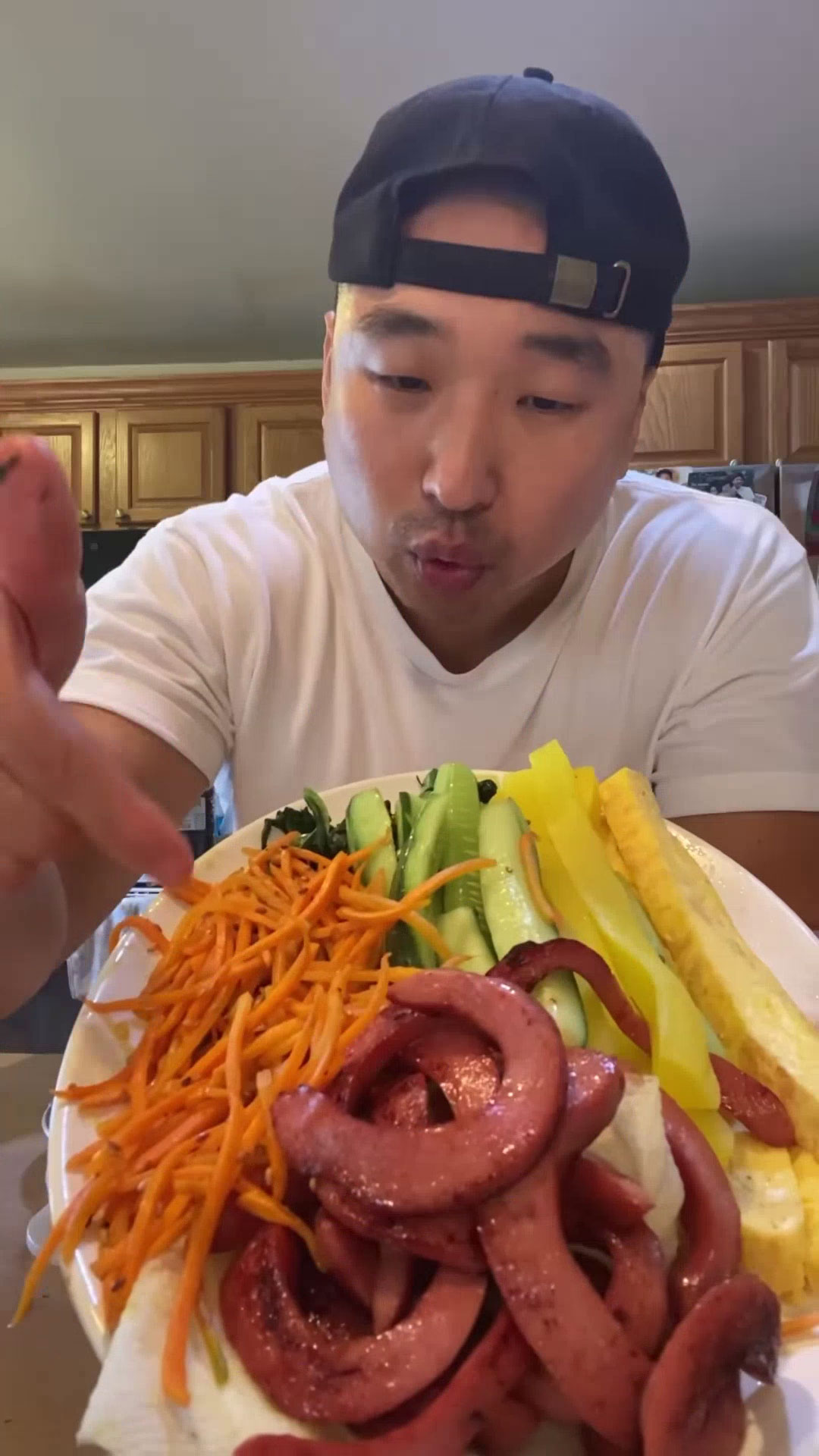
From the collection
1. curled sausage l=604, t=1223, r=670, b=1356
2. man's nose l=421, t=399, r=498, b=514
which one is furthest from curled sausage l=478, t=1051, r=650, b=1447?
man's nose l=421, t=399, r=498, b=514

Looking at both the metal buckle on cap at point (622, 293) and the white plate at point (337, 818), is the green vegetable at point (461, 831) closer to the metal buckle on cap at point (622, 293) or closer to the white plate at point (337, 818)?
the white plate at point (337, 818)

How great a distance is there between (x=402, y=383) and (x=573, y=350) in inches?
5.6

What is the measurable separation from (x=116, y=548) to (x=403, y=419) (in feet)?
9.24

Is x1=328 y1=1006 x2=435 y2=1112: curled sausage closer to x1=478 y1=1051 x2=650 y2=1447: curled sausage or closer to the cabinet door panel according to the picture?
x1=478 y1=1051 x2=650 y2=1447: curled sausage

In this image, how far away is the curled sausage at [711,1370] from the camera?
1.21ft

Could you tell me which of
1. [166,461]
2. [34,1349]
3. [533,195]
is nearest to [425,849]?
[34,1349]

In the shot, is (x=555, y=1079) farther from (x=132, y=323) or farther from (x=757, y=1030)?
(x=132, y=323)

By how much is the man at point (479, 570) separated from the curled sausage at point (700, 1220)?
327 millimetres

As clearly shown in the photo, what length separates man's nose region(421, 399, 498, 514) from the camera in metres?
0.76

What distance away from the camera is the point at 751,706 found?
972 mm

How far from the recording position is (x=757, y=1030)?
2.17 ft

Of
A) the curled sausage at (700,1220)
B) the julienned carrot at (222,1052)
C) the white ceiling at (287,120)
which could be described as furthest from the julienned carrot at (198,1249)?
the white ceiling at (287,120)

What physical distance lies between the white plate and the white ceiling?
5.92ft

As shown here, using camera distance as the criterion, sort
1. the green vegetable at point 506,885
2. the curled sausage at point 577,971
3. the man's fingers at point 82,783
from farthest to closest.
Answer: the green vegetable at point 506,885, the curled sausage at point 577,971, the man's fingers at point 82,783
